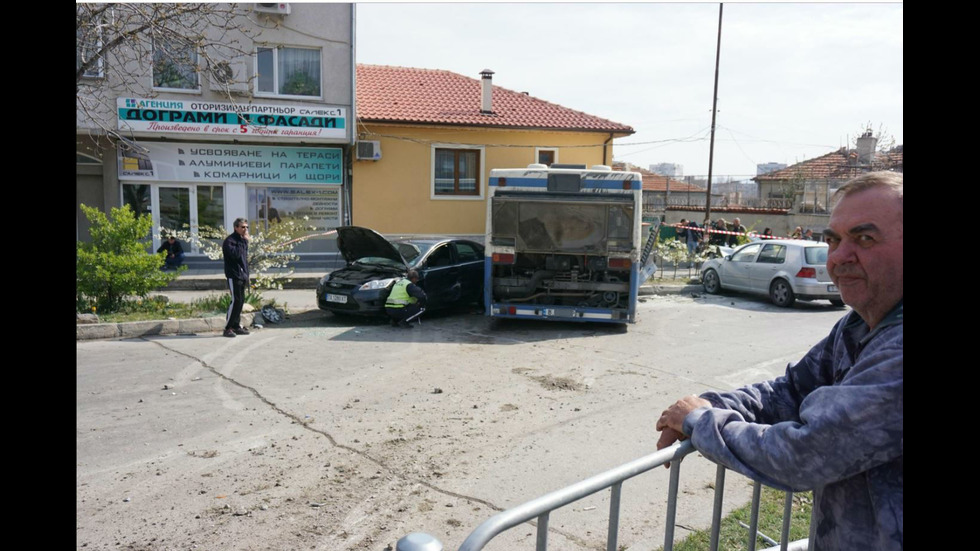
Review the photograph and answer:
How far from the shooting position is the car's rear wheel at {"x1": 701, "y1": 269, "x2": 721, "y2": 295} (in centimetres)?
1692

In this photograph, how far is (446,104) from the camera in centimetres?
2230

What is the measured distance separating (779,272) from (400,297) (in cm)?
854

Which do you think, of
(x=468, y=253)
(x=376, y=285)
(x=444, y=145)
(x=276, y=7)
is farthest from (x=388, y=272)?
(x=276, y=7)

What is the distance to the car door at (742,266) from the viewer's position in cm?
1582

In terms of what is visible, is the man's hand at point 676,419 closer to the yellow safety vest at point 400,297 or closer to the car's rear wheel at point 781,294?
the yellow safety vest at point 400,297

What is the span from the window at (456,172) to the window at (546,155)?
200 centimetres

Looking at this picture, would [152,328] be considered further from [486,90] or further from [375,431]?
[486,90]

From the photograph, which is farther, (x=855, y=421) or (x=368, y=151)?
(x=368, y=151)

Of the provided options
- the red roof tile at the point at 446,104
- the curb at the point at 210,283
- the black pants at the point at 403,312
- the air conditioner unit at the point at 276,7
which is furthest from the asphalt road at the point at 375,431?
the red roof tile at the point at 446,104

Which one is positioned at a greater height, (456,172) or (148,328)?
(456,172)

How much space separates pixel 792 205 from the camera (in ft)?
99.3

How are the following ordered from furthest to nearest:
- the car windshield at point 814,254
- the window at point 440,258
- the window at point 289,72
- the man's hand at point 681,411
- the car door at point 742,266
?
the window at point 289,72
the car door at point 742,266
the car windshield at point 814,254
the window at point 440,258
the man's hand at point 681,411
